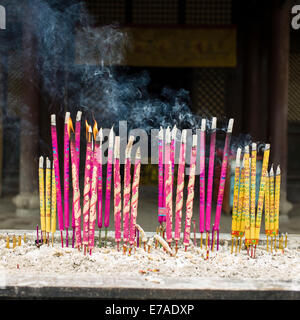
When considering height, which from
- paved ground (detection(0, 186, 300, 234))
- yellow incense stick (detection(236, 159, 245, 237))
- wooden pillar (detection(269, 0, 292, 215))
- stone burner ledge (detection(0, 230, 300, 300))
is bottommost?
paved ground (detection(0, 186, 300, 234))

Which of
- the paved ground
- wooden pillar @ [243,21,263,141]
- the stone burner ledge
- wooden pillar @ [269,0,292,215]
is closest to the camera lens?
Answer: the stone burner ledge

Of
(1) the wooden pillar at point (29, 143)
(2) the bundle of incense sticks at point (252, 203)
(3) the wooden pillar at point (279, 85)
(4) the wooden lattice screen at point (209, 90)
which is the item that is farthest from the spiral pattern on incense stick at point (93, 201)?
(4) the wooden lattice screen at point (209, 90)

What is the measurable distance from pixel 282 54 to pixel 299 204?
2.51m

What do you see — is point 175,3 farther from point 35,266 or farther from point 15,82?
point 35,266

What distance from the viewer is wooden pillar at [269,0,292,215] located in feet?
16.8

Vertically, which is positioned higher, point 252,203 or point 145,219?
point 252,203

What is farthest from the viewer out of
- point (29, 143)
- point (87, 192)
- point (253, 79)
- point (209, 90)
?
point (209, 90)

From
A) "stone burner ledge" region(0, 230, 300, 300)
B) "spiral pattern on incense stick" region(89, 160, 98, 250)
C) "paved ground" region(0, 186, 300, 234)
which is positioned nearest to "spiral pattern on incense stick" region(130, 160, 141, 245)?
"spiral pattern on incense stick" region(89, 160, 98, 250)

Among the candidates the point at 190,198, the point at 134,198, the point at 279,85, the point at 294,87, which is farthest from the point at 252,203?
the point at 294,87

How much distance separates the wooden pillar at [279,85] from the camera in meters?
5.12

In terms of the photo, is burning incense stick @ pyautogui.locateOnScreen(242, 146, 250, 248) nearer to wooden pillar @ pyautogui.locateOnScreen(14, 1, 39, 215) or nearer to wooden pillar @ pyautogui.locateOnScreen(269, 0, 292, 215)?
wooden pillar @ pyautogui.locateOnScreen(269, 0, 292, 215)

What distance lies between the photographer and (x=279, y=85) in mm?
5164

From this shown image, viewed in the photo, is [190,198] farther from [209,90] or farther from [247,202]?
[209,90]
